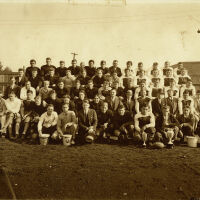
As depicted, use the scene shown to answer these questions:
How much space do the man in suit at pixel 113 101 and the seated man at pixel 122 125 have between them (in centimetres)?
46

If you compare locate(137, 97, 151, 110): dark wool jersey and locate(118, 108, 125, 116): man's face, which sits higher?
locate(137, 97, 151, 110): dark wool jersey

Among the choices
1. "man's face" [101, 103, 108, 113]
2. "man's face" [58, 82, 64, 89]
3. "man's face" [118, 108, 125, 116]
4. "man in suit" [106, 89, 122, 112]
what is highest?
"man's face" [58, 82, 64, 89]

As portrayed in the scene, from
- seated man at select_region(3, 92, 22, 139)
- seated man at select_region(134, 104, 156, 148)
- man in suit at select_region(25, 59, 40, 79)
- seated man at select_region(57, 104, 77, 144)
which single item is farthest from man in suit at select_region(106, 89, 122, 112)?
man in suit at select_region(25, 59, 40, 79)

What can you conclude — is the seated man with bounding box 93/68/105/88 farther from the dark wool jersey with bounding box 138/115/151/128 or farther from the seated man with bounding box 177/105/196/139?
the seated man with bounding box 177/105/196/139

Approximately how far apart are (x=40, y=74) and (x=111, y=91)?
3.30 m

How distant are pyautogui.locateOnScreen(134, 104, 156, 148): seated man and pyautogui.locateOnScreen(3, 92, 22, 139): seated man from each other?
12.3 ft

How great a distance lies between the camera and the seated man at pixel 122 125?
8.83m

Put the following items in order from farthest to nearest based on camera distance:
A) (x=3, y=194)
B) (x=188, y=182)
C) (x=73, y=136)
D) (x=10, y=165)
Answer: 1. (x=73, y=136)
2. (x=10, y=165)
3. (x=188, y=182)
4. (x=3, y=194)

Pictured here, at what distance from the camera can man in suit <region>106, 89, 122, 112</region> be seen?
383 inches

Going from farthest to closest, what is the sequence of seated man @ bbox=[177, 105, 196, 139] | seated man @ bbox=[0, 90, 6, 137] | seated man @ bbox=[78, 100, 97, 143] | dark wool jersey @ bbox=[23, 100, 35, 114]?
dark wool jersey @ bbox=[23, 100, 35, 114] → seated man @ bbox=[0, 90, 6, 137] → seated man @ bbox=[177, 105, 196, 139] → seated man @ bbox=[78, 100, 97, 143]

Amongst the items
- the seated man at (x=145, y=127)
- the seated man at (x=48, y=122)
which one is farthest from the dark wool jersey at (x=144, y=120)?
the seated man at (x=48, y=122)

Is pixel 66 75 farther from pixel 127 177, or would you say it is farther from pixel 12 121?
pixel 127 177

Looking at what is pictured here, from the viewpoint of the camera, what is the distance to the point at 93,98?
10500 millimetres

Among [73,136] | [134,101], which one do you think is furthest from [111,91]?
[73,136]
